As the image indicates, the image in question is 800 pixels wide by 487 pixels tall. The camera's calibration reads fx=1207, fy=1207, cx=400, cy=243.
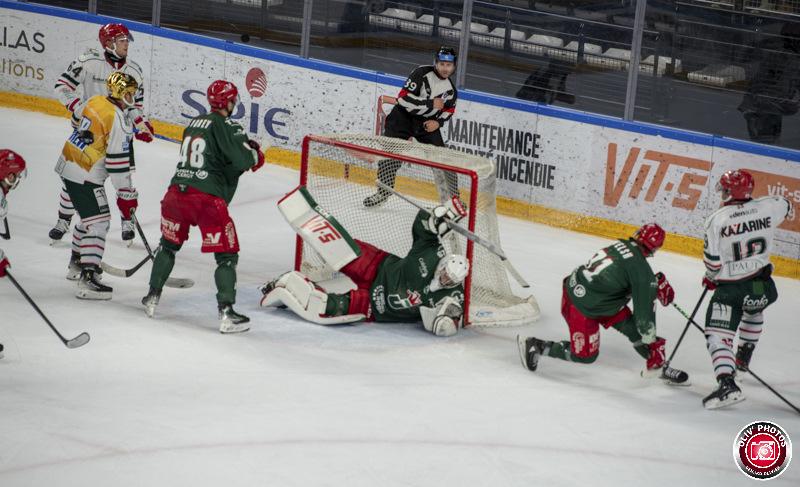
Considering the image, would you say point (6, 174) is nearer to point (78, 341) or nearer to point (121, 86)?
point (78, 341)

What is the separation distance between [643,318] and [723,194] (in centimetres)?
73

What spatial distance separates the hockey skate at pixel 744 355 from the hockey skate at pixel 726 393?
360mm

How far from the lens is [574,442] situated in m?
5.18

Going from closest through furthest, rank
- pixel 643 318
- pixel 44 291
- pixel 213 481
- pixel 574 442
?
1. pixel 213 481
2. pixel 574 442
3. pixel 643 318
4. pixel 44 291

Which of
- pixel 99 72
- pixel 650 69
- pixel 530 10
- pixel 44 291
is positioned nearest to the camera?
pixel 44 291

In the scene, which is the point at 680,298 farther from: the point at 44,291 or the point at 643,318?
the point at 44,291

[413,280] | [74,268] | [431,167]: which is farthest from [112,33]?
[413,280]

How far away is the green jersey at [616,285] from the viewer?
557 centimetres

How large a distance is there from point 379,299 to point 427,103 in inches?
96.5

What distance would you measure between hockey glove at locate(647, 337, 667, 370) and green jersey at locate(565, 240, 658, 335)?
0.28 metres

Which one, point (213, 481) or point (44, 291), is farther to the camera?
point (44, 291)

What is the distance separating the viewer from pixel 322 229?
6.49 m

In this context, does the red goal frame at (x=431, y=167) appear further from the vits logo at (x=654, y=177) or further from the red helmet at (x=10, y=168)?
the vits logo at (x=654, y=177)

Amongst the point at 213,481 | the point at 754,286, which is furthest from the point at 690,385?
the point at 213,481
